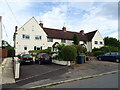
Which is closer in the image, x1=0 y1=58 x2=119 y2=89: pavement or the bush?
x1=0 y1=58 x2=119 y2=89: pavement

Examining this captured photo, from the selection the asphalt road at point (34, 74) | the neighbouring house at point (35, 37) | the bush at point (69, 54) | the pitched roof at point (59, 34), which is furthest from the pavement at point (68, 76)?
the pitched roof at point (59, 34)

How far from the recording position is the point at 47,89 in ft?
21.7

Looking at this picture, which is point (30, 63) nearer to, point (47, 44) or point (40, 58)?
point (40, 58)

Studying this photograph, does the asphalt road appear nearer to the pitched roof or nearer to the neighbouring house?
the neighbouring house

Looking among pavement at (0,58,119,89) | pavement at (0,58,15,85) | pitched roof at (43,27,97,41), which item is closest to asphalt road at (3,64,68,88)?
pavement at (0,58,119,89)

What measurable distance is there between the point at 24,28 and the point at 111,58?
845 inches

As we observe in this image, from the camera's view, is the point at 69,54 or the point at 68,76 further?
the point at 69,54

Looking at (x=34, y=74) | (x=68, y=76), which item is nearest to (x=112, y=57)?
(x=68, y=76)

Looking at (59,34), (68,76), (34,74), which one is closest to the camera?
(68,76)

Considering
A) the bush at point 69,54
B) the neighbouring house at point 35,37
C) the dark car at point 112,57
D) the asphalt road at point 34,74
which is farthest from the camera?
the neighbouring house at point 35,37

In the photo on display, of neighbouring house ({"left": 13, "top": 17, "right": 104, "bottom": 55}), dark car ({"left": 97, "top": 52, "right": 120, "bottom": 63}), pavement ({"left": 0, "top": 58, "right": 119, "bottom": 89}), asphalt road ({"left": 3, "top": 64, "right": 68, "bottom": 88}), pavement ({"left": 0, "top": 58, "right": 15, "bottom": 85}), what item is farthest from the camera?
neighbouring house ({"left": 13, "top": 17, "right": 104, "bottom": 55})

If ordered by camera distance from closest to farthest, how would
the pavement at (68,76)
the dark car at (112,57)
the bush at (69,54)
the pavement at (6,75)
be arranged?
1. the pavement at (68,76)
2. the pavement at (6,75)
3. the bush at (69,54)
4. the dark car at (112,57)

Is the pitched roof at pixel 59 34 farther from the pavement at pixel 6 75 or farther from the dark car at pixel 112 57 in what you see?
the pavement at pixel 6 75

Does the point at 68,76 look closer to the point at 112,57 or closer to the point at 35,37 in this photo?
the point at 112,57
